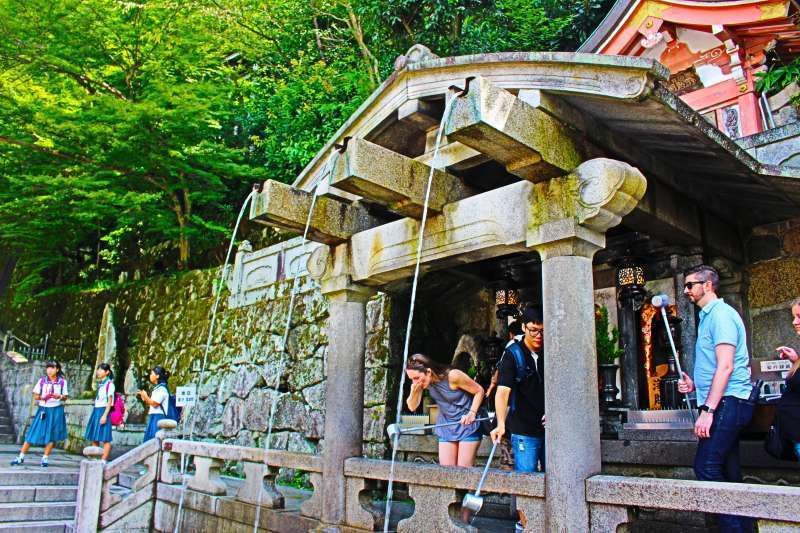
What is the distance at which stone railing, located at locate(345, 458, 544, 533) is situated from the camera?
4.50 m

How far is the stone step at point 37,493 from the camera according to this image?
9055 mm

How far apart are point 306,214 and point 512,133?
8.60 ft

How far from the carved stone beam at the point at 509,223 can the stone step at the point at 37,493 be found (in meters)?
6.33

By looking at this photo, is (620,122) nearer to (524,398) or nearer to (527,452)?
(524,398)

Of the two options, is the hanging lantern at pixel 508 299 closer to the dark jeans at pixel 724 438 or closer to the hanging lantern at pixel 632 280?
the hanging lantern at pixel 632 280

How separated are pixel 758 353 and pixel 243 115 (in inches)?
574

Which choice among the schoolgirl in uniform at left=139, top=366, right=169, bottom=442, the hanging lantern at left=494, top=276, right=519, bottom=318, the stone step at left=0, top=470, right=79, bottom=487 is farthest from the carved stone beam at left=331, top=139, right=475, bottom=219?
the stone step at left=0, top=470, right=79, bottom=487

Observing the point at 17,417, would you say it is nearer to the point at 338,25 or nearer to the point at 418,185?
the point at 338,25

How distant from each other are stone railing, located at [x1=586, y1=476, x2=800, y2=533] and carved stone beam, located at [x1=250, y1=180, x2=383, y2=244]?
3.57 meters

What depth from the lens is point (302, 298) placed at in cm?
1182

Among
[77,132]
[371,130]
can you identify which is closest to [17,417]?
[77,132]

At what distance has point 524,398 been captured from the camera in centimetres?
516

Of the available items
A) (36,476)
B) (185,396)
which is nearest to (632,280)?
(185,396)

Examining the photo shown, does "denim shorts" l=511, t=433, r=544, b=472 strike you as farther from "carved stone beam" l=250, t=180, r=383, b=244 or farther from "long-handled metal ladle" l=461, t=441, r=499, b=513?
"carved stone beam" l=250, t=180, r=383, b=244
